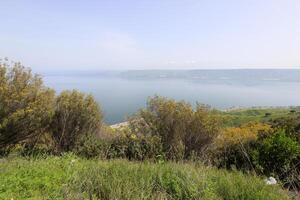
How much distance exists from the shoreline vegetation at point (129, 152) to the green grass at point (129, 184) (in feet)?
0.04

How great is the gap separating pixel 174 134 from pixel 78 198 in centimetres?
437

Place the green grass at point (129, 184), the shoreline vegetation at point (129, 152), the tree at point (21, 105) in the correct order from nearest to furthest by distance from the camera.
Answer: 1. the green grass at point (129, 184)
2. the shoreline vegetation at point (129, 152)
3. the tree at point (21, 105)

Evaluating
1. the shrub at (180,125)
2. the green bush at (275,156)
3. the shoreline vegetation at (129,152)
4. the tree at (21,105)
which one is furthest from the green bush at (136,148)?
the tree at (21,105)

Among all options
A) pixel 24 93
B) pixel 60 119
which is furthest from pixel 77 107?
pixel 24 93

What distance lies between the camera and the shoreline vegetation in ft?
12.2

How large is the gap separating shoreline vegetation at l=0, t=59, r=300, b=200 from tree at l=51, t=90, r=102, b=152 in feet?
0.09

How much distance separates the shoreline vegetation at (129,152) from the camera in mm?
3711

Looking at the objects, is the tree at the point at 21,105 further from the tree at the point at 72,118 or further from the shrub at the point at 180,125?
the shrub at the point at 180,125

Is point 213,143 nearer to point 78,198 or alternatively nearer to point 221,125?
point 221,125

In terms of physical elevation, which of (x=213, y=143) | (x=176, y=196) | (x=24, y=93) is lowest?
(x=213, y=143)

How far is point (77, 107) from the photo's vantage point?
7.93m

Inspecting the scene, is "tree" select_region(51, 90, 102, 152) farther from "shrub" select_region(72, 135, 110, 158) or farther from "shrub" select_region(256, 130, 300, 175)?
"shrub" select_region(256, 130, 300, 175)

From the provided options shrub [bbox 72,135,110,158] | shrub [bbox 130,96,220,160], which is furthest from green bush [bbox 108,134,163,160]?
shrub [bbox 130,96,220,160]

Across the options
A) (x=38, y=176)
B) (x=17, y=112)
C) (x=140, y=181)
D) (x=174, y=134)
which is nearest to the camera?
(x=140, y=181)
